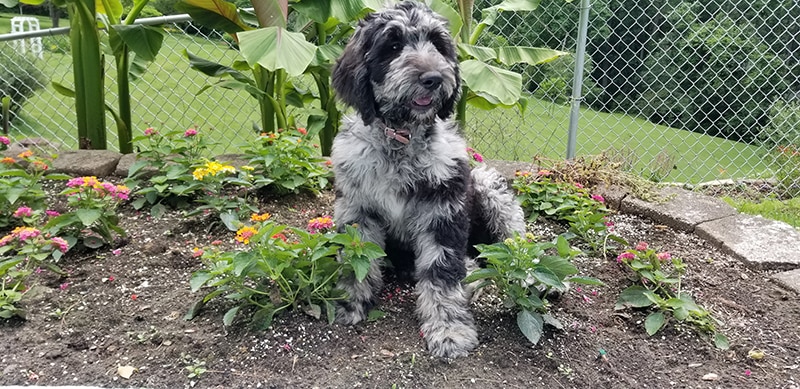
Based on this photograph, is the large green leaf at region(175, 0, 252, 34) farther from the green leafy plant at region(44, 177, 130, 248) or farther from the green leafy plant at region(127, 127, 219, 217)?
the green leafy plant at region(44, 177, 130, 248)

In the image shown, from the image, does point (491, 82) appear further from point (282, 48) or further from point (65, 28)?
point (65, 28)

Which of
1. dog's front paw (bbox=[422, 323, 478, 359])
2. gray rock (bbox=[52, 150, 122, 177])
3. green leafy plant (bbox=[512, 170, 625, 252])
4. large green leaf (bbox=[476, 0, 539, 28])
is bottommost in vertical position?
gray rock (bbox=[52, 150, 122, 177])

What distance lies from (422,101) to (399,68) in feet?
0.59

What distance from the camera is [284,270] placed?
9.39 feet

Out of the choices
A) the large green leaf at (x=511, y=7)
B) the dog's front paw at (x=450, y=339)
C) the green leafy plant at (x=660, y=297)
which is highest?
the large green leaf at (x=511, y=7)

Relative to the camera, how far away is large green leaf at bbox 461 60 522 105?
13.7 ft

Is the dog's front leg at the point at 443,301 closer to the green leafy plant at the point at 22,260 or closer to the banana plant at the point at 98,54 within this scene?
the green leafy plant at the point at 22,260

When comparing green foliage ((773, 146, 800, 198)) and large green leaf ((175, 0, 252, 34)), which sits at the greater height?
large green leaf ((175, 0, 252, 34))

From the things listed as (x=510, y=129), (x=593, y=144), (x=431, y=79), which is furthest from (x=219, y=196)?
(x=593, y=144)

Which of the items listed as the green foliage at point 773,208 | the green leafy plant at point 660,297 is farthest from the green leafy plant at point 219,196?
the green foliage at point 773,208

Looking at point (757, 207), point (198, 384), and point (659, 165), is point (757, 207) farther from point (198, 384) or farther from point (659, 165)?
point (198, 384)

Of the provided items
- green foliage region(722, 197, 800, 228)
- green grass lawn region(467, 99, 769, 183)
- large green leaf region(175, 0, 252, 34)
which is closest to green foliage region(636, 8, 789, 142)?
green grass lawn region(467, 99, 769, 183)

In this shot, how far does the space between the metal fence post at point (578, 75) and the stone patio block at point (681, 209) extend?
1232mm

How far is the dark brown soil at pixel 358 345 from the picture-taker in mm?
2598
